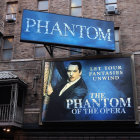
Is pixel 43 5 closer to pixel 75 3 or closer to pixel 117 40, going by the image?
pixel 75 3

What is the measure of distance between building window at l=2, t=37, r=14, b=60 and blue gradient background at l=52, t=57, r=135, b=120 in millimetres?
4060

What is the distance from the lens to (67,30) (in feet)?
53.6

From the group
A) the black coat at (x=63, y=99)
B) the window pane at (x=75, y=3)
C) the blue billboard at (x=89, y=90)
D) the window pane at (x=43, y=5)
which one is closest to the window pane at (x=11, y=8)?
the window pane at (x=43, y=5)

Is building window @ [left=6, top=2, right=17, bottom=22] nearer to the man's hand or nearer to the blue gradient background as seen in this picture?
the blue gradient background

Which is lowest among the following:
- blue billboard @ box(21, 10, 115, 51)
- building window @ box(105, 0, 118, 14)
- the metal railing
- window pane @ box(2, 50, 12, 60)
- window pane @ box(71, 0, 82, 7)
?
the metal railing

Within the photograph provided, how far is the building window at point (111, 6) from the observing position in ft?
57.6

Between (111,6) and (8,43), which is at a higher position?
(111,6)

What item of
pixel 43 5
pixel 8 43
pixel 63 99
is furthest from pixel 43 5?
pixel 63 99

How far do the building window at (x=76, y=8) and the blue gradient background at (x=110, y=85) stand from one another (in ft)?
13.1

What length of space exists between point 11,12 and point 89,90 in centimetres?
880

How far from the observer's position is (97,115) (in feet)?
49.2

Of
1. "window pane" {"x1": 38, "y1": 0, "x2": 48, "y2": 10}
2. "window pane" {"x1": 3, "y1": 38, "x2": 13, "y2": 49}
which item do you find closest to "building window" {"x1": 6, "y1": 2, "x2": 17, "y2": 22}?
"window pane" {"x1": 3, "y1": 38, "x2": 13, "y2": 49}

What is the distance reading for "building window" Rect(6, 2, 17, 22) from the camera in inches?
754

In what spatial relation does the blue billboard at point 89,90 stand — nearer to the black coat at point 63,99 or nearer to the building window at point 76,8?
the black coat at point 63,99
